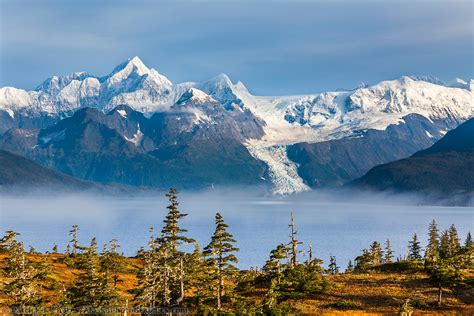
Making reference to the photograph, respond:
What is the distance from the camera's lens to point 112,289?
7619 cm

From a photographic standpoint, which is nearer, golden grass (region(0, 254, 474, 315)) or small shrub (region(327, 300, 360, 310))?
golden grass (region(0, 254, 474, 315))

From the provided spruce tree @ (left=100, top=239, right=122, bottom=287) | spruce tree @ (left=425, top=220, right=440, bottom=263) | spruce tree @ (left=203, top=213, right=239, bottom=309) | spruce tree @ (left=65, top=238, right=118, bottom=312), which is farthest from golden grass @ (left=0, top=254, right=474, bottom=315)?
spruce tree @ (left=100, top=239, right=122, bottom=287)

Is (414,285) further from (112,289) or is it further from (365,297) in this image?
(112,289)

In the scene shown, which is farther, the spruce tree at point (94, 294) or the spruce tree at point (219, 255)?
the spruce tree at point (94, 294)

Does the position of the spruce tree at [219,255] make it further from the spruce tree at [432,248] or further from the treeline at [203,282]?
the spruce tree at [432,248]

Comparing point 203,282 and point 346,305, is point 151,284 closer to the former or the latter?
point 203,282

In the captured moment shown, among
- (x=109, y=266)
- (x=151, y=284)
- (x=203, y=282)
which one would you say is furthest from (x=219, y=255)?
(x=109, y=266)

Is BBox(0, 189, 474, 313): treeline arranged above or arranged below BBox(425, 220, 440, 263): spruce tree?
below

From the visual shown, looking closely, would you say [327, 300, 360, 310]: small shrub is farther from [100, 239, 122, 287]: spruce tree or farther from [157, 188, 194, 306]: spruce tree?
[100, 239, 122, 287]: spruce tree

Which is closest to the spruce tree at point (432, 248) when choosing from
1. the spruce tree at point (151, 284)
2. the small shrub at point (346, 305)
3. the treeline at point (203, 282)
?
the treeline at point (203, 282)

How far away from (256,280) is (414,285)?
69.6 ft

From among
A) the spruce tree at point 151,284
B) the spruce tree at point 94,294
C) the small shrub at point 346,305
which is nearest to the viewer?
the small shrub at point 346,305

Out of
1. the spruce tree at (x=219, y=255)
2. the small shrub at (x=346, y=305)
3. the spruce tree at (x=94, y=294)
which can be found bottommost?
the small shrub at (x=346, y=305)

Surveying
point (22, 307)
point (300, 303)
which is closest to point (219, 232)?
point (300, 303)
